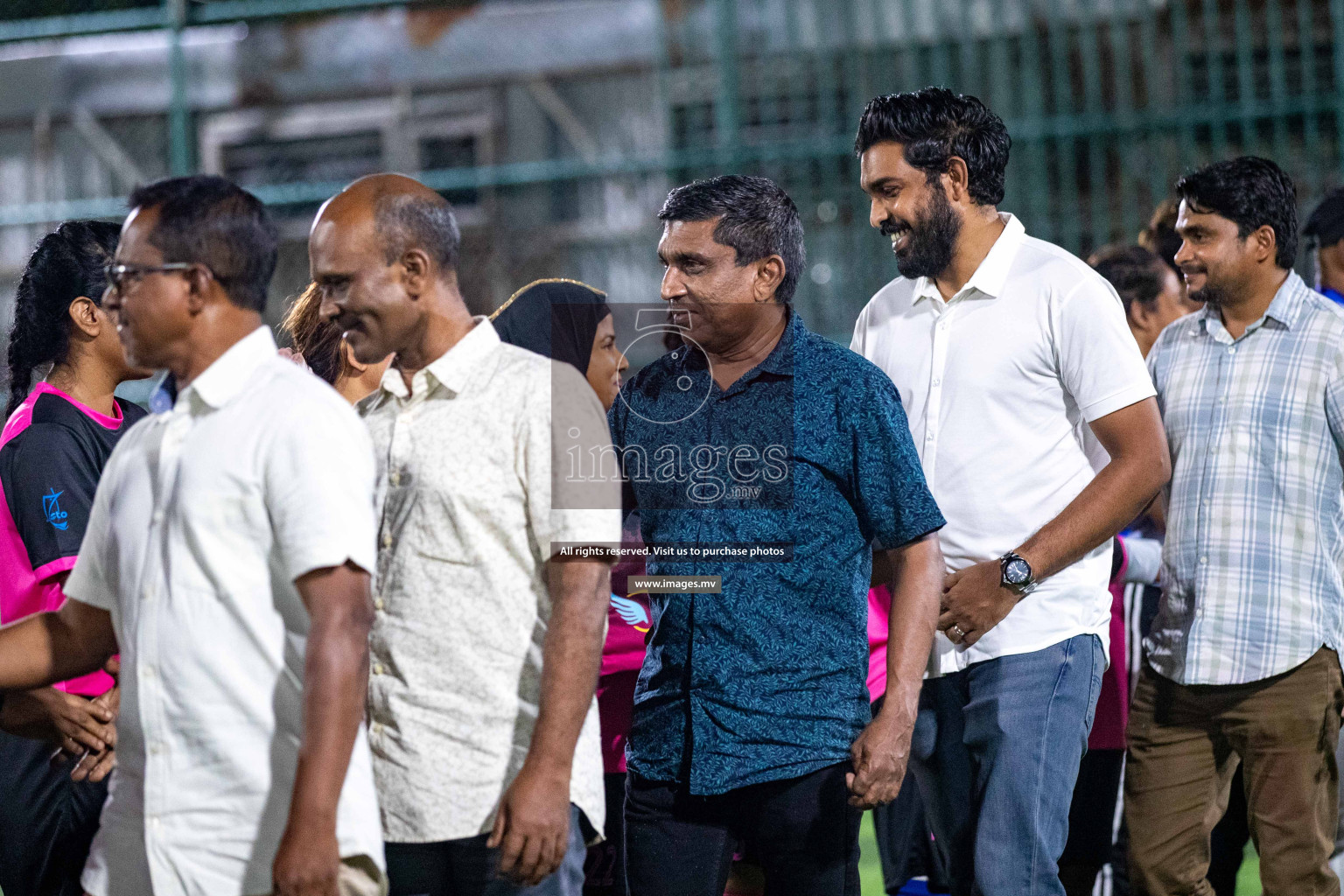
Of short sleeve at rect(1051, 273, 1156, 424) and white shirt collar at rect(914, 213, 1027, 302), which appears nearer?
short sleeve at rect(1051, 273, 1156, 424)

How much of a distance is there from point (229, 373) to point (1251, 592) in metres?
2.50

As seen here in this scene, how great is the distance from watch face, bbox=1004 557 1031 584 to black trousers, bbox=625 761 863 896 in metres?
0.55

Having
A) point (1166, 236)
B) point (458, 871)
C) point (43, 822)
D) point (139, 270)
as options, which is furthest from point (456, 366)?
point (1166, 236)

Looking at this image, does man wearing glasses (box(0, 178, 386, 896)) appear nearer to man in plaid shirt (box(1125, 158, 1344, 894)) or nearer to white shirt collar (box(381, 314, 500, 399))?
white shirt collar (box(381, 314, 500, 399))

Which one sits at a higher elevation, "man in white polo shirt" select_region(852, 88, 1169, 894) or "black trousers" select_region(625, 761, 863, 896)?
"man in white polo shirt" select_region(852, 88, 1169, 894)

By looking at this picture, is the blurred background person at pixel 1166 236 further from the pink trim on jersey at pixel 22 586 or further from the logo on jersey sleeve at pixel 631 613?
the pink trim on jersey at pixel 22 586

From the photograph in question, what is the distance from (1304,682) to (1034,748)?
94cm

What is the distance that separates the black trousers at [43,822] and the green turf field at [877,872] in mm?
2488

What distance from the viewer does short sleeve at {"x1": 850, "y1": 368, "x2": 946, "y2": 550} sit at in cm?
271

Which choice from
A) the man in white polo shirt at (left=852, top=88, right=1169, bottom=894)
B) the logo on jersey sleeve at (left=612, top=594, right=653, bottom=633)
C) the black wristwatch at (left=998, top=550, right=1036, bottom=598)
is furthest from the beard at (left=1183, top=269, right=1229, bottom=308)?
the logo on jersey sleeve at (left=612, top=594, right=653, bottom=633)

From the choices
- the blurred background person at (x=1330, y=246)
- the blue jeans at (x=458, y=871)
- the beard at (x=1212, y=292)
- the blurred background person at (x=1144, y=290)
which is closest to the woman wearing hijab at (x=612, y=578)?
the blue jeans at (x=458, y=871)

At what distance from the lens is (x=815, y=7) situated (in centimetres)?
786

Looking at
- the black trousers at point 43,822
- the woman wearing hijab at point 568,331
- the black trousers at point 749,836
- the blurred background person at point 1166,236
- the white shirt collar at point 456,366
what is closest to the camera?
the white shirt collar at point 456,366

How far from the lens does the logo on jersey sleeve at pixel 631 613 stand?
352 cm
